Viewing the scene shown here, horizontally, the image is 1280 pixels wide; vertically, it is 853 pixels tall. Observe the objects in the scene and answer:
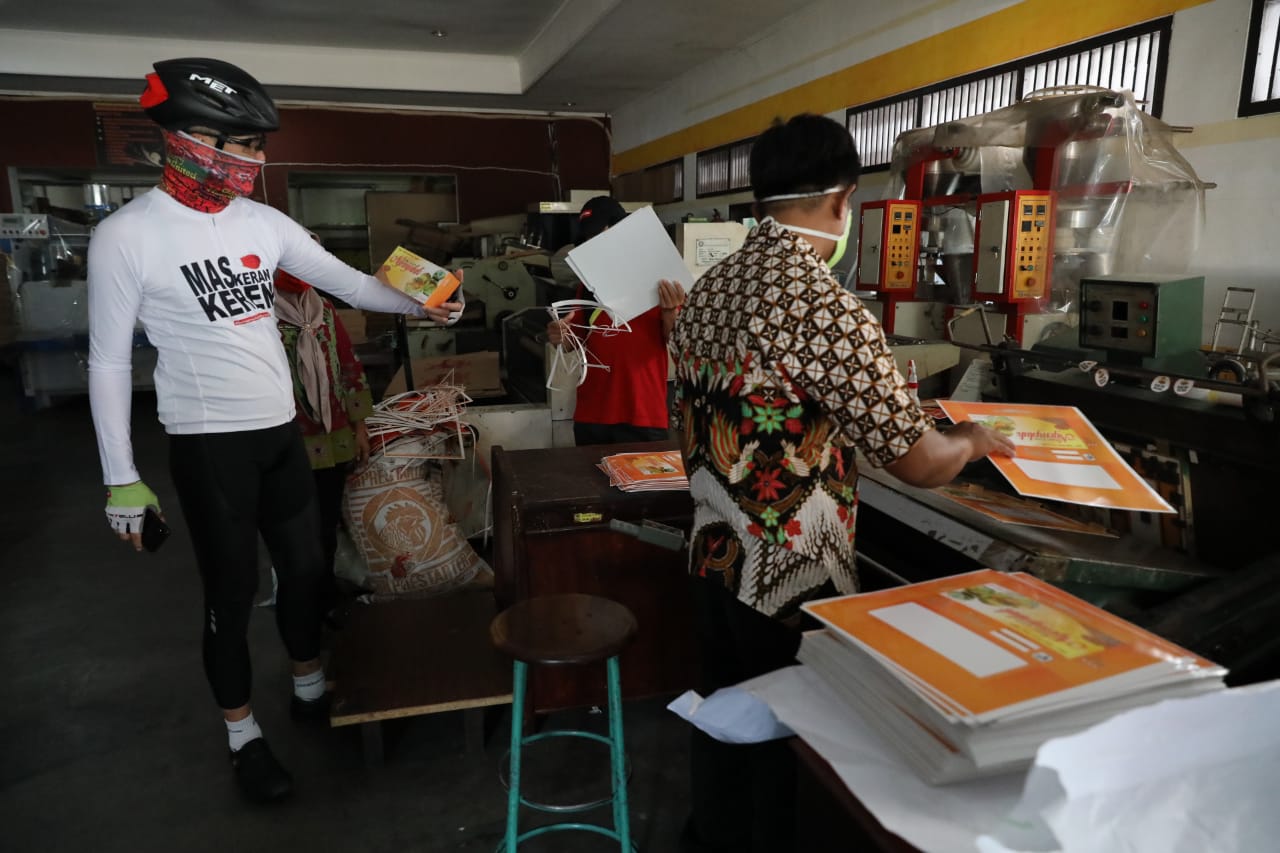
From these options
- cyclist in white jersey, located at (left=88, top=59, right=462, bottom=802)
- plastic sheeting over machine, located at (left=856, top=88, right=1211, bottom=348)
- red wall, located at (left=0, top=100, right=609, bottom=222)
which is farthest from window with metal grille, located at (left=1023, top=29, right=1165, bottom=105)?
red wall, located at (left=0, top=100, right=609, bottom=222)

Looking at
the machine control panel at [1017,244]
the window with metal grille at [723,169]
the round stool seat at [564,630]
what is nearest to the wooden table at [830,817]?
the round stool seat at [564,630]

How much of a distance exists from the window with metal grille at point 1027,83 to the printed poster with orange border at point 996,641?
8.92 feet

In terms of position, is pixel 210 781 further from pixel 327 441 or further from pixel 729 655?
pixel 729 655

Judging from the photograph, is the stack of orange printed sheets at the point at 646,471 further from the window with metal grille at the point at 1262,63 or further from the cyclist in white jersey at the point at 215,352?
the window with metal grille at the point at 1262,63

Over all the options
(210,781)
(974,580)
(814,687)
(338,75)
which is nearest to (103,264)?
(210,781)

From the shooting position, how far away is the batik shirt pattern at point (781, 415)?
3.82 ft

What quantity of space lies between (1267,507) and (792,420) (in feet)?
2.33

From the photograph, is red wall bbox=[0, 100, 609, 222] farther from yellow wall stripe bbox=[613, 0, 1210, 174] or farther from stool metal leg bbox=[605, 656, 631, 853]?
stool metal leg bbox=[605, 656, 631, 853]

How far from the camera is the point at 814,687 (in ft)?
2.98

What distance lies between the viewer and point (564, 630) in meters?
1.51

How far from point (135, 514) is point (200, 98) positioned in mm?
897

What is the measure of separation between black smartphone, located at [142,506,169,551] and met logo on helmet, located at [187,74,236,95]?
3.00 ft

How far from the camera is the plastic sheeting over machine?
2.80m

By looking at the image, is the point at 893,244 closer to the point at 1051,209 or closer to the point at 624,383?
the point at 1051,209
